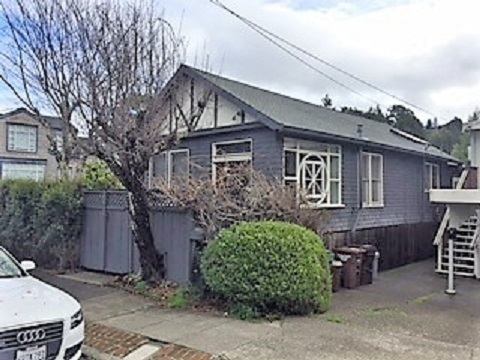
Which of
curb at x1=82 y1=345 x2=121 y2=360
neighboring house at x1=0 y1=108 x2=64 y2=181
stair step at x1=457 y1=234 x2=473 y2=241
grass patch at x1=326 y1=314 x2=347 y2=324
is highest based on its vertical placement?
neighboring house at x1=0 y1=108 x2=64 y2=181

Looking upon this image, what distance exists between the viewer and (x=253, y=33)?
44.4 feet

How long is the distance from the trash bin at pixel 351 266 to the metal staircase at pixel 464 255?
11.9ft

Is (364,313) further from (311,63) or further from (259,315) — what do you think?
(311,63)

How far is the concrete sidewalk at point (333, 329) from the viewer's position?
6199 millimetres

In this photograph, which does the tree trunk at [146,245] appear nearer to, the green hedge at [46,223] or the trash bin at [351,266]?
the green hedge at [46,223]

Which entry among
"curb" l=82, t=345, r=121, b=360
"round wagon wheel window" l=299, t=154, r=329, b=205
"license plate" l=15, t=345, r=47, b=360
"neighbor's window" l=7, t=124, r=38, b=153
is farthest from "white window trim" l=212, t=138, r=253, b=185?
"neighbor's window" l=7, t=124, r=38, b=153

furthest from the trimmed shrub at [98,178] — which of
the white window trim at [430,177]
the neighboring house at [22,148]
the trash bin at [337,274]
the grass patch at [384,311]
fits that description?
the neighboring house at [22,148]

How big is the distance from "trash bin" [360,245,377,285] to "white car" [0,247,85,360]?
26.3ft

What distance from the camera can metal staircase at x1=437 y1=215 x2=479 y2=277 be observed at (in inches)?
540

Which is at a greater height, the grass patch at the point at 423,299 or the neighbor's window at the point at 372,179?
the neighbor's window at the point at 372,179

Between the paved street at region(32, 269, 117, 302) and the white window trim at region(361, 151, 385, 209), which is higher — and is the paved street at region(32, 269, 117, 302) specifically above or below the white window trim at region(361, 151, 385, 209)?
below

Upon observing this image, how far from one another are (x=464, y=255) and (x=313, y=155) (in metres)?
5.59

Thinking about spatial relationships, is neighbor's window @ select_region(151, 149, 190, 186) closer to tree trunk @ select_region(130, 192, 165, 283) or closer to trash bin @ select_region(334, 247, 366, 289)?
tree trunk @ select_region(130, 192, 165, 283)

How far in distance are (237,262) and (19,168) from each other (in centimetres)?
3212
